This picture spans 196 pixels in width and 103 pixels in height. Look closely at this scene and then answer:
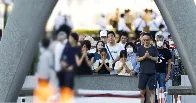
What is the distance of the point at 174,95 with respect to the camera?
16.5 meters

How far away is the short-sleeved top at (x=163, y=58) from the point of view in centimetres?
1688

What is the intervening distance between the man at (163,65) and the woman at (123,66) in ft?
2.18

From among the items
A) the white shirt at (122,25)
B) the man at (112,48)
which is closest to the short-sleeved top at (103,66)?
the man at (112,48)

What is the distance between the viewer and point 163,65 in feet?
55.5

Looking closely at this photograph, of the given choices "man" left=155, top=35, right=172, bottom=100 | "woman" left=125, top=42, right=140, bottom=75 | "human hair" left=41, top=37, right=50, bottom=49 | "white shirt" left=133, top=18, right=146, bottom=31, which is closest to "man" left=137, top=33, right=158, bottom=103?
"woman" left=125, top=42, right=140, bottom=75

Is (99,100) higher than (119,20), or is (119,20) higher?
(119,20)

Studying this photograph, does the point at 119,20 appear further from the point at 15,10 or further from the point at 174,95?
the point at 15,10

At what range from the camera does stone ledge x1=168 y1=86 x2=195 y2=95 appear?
646 inches

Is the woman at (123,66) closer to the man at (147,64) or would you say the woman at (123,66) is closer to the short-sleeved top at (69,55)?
the man at (147,64)

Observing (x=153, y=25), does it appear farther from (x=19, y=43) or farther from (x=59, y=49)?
(x=59, y=49)

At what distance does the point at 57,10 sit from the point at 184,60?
2.32m

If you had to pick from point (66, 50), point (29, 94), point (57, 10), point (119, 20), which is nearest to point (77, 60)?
point (66, 50)

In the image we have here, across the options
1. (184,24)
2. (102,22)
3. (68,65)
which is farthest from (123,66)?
(102,22)

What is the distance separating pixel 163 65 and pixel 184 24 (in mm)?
4947
